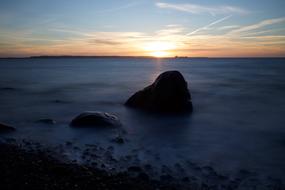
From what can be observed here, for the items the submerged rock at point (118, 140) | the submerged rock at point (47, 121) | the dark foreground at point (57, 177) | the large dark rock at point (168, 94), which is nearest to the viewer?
the dark foreground at point (57, 177)

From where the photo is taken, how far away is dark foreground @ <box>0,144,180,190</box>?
6.34 metres

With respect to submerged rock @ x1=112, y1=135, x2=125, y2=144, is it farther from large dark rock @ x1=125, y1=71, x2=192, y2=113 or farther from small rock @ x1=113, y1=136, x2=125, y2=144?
large dark rock @ x1=125, y1=71, x2=192, y2=113

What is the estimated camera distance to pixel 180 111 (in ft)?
52.4

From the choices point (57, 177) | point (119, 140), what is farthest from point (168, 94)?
point (57, 177)

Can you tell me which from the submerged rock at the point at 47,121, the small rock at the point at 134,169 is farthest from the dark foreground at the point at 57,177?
the submerged rock at the point at 47,121

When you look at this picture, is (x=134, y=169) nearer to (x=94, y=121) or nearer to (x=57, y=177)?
(x=57, y=177)

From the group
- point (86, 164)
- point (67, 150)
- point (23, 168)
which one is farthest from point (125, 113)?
point (23, 168)

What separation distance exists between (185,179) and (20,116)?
36.1ft

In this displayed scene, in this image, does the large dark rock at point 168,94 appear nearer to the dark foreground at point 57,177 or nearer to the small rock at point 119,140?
the small rock at point 119,140

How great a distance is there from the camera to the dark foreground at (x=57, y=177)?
6.34 m

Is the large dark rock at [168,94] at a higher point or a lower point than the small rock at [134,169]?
higher

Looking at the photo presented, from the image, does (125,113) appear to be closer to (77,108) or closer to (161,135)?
(77,108)

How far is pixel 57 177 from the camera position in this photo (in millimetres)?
6816

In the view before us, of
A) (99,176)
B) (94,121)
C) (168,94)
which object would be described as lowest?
(99,176)
